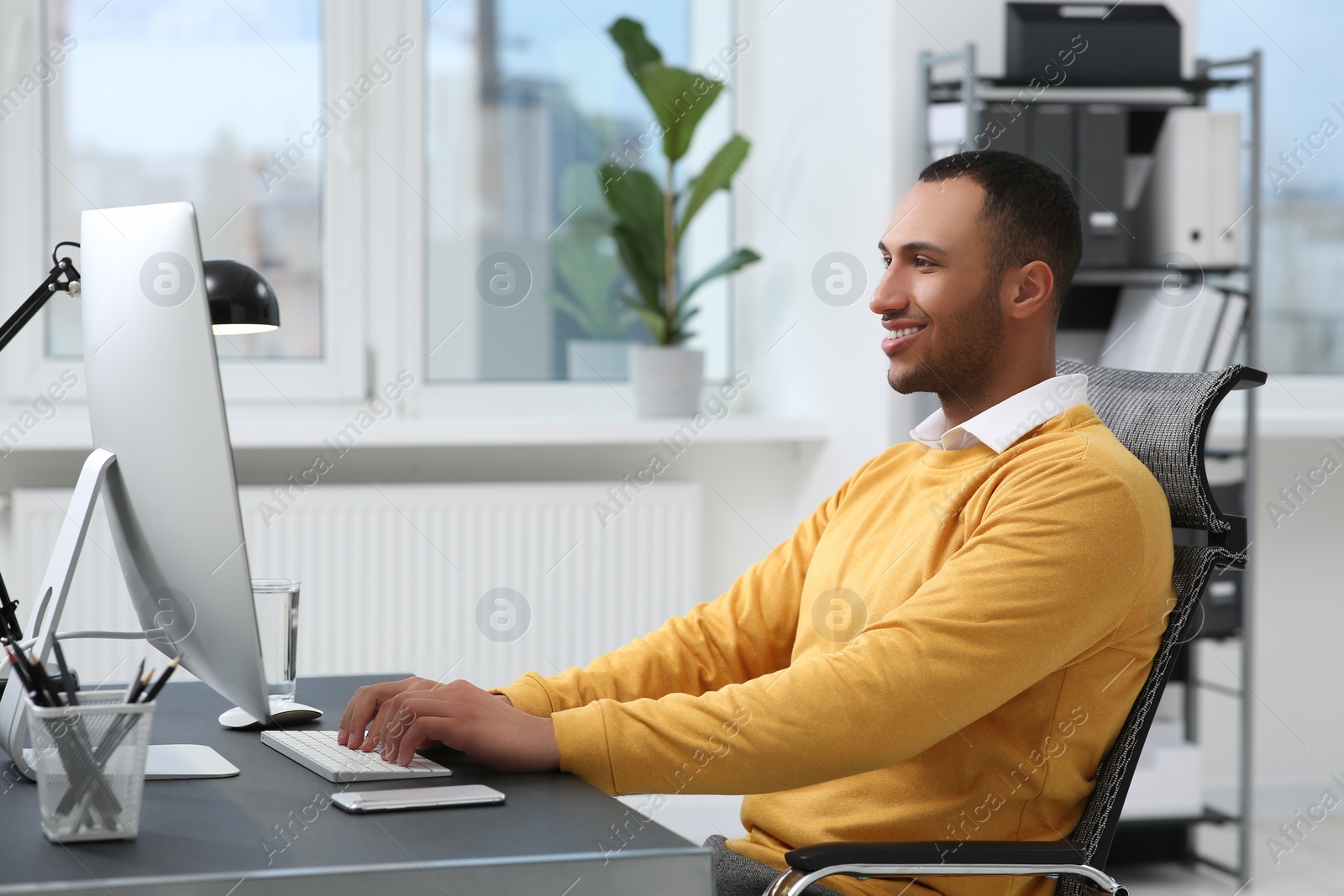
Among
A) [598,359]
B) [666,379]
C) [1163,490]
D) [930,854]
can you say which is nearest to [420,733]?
[930,854]

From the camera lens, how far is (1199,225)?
2.84m

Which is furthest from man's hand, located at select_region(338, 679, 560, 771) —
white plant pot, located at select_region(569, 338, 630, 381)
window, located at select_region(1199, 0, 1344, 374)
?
window, located at select_region(1199, 0, 1344, 374)

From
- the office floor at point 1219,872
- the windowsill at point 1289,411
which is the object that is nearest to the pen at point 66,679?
the office floor at point 1219,872

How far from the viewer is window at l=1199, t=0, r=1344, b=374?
3.62 metres

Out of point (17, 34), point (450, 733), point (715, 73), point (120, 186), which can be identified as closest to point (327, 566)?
point (120, 186)

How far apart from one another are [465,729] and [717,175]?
2.25 metres

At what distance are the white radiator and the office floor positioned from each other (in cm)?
46

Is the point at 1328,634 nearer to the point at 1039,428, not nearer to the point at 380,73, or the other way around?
the point at 1039,428

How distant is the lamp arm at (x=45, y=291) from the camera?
4.15 feet

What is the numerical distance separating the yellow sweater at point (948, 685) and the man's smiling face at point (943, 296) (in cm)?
10

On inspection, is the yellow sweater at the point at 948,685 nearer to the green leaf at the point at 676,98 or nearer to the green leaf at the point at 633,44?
the green leaf at the point at 676,98

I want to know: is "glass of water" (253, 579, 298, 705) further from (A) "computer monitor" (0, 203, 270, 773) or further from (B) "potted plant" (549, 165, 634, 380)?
(B) "potted plant" (549, 165, 634, 380)

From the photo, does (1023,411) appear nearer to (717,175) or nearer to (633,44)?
(717,175)

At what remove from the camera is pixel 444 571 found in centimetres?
311
